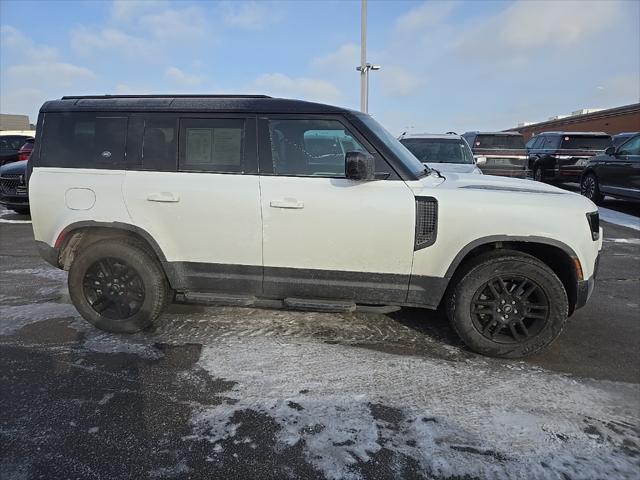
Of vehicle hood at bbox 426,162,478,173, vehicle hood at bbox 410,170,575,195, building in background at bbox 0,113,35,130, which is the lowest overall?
vehicle hood at bbox 410,170,575,195

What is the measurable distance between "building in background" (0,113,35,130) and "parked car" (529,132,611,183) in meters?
55.4

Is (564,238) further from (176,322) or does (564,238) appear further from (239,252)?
(176,322)

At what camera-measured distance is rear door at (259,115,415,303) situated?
10.6ft

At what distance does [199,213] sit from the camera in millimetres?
3410

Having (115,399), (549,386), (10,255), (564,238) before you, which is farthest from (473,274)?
(10,255)

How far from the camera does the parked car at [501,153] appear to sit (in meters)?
11.5

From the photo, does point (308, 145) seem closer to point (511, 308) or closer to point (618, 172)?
point (511, 308)

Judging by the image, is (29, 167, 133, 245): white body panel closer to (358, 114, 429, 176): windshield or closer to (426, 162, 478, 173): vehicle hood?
(358, 114, 429, 176): windshield

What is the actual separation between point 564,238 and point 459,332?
1030mm

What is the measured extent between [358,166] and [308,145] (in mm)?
542

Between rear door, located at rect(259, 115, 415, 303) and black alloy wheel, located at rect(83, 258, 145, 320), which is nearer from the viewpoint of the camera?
rear door, located at rect(259, 115, 415, 303)

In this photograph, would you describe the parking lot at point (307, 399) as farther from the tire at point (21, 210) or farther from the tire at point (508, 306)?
the tire at point (21, 210)

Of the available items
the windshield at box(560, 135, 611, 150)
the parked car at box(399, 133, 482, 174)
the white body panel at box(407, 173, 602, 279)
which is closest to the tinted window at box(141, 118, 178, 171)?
the white body panel at box(407, 173, 602, 279)

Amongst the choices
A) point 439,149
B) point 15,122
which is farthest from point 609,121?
point 15,122
